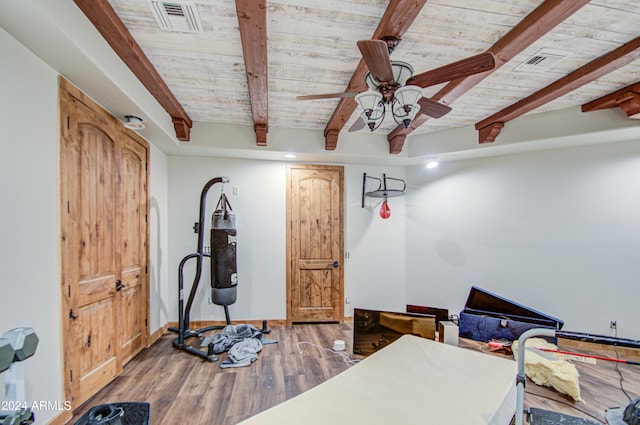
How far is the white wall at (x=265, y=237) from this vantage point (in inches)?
167

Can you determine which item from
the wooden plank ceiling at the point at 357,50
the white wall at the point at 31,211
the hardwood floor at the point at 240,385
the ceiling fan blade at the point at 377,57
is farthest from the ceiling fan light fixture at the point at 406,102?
the white wall at the point at 31,211

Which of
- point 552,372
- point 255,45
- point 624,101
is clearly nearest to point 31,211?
point 255,45

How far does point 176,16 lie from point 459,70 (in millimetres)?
1857

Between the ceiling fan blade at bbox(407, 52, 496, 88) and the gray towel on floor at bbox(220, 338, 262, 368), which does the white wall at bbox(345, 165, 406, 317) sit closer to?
the gray towel on floor at bbox(220, 338, 262, 368)

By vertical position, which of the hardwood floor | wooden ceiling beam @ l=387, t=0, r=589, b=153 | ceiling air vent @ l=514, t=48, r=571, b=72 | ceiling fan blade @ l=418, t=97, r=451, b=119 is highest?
ceiling air vent @ l=514, t=48, r=571, b=72

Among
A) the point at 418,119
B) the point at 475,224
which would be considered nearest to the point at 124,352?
the point at 418,119

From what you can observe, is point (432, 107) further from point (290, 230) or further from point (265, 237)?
point (265, 237)

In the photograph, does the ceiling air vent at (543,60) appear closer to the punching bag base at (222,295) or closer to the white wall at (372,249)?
the white wall at (372,249)

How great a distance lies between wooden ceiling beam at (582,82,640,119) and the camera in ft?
9.11

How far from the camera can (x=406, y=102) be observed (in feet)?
6.31

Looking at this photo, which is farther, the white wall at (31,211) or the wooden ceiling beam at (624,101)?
the wooden ceiling beam at (624,101)

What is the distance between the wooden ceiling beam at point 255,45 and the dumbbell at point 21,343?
1.98 meters

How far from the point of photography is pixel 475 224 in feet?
14.4

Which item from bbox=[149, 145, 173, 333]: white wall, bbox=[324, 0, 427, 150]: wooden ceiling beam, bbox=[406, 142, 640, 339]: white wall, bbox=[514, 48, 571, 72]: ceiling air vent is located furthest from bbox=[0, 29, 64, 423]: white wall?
bbox=[406, 142, 640, 339]: white wall
